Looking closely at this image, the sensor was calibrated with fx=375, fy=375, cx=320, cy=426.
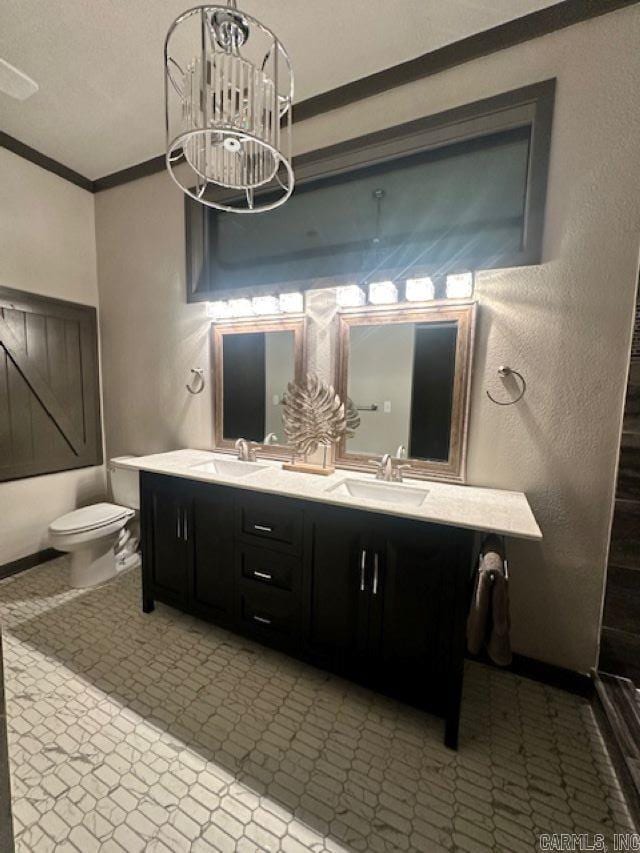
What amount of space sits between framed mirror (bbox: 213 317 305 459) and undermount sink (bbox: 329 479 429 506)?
57cm

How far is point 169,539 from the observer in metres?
2.08

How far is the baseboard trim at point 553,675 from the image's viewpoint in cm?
168

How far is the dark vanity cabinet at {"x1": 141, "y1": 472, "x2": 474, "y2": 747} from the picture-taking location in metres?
1.43

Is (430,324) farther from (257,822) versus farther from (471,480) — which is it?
(257,822)

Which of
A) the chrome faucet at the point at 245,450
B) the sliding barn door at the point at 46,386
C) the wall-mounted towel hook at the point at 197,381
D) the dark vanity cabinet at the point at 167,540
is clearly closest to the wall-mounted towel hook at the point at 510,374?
the chrome faucet at the point at 245,450

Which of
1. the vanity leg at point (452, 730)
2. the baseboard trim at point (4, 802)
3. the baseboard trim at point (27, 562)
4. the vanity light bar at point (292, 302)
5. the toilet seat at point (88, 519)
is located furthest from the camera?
the baseboard trim at point (27, 562)

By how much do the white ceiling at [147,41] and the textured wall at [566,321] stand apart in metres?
0.16

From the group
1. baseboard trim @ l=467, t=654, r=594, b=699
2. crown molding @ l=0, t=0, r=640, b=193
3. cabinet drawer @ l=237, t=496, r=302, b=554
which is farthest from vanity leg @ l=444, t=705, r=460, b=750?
crown molding @ l=0, t=0, r=640, b=193

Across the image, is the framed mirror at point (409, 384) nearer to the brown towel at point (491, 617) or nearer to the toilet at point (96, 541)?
the brown towel at point (491, 617)

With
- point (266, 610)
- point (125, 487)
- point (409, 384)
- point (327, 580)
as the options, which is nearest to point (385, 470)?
point (409, 384)

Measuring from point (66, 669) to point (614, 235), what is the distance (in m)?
3.08

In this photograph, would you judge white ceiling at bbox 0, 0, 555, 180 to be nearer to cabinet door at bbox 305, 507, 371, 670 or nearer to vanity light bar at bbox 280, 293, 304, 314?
vanity light bar at bbox 280, 293, 304, 314

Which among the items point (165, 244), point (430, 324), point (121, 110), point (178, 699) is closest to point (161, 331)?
point (165, 244)

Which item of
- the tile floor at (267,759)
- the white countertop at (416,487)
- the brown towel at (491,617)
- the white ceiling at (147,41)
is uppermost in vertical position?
the white ceiling at (147,41)
